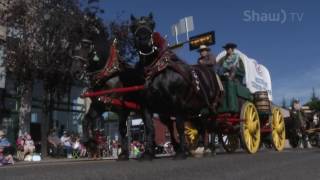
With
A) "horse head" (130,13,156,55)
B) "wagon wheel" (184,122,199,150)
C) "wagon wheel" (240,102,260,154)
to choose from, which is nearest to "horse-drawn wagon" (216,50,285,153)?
"wagon wheel" (240,102,260,154)

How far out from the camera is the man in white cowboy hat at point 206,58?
487 inches

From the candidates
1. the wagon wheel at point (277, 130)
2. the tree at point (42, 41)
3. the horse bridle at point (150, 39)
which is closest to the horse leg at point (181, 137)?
the horse bridle at point (150, 39)

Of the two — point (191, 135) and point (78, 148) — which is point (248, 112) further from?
point (78, 148)

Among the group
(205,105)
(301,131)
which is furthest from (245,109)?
(301,131)

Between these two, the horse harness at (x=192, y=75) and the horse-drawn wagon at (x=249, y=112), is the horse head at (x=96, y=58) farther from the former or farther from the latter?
the horse-drawn wagon at (x=249, y=112)

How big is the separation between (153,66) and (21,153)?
43.7 feet

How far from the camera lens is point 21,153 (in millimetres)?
21016

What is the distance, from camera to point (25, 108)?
27.8 metres

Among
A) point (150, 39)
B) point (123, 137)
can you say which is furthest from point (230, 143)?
point (150, 39)

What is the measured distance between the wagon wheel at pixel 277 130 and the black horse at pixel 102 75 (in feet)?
18.2

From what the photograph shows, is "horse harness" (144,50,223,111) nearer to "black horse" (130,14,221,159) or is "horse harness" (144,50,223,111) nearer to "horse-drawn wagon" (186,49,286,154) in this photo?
"black horse" (130,14,221,159)

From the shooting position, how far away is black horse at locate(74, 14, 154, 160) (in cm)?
1015

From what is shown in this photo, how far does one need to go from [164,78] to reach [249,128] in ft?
13.9

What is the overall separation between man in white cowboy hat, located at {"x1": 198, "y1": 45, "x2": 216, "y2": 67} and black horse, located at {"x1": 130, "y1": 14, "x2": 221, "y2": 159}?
91.5 inches
